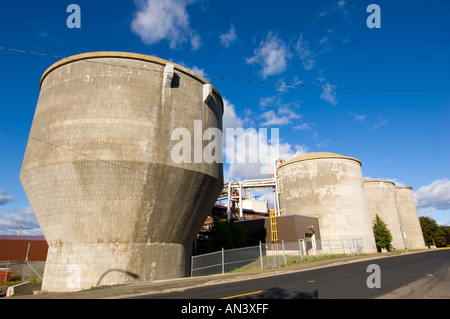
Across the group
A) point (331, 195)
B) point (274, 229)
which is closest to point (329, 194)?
point (331, 195)

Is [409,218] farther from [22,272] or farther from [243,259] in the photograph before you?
[22,272]

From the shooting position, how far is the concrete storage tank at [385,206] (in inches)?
2119

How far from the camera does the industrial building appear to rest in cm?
1403

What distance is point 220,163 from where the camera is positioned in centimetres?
1975

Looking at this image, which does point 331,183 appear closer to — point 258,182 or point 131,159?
point 258,182

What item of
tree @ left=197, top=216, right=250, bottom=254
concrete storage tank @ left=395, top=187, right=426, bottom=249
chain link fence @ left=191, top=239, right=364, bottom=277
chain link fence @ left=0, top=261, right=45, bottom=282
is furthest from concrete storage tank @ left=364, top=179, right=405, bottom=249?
chain link fence @ left=0, top=261, right=45, bottom=282

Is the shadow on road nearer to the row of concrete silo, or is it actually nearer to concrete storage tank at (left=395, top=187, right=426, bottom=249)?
the row of concrete silo

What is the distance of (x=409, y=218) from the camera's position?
6344cm

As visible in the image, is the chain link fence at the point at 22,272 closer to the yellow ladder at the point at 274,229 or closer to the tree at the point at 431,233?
the yellow ladder at the point at 274,229

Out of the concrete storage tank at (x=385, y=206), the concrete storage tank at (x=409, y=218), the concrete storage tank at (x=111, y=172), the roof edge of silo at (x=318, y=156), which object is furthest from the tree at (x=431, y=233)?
the concrete storage tank at (x=111, y=172)

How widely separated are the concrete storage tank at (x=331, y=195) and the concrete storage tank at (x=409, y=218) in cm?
2747

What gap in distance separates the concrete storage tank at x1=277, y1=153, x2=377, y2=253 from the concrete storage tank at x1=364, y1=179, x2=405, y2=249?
14883 mm
